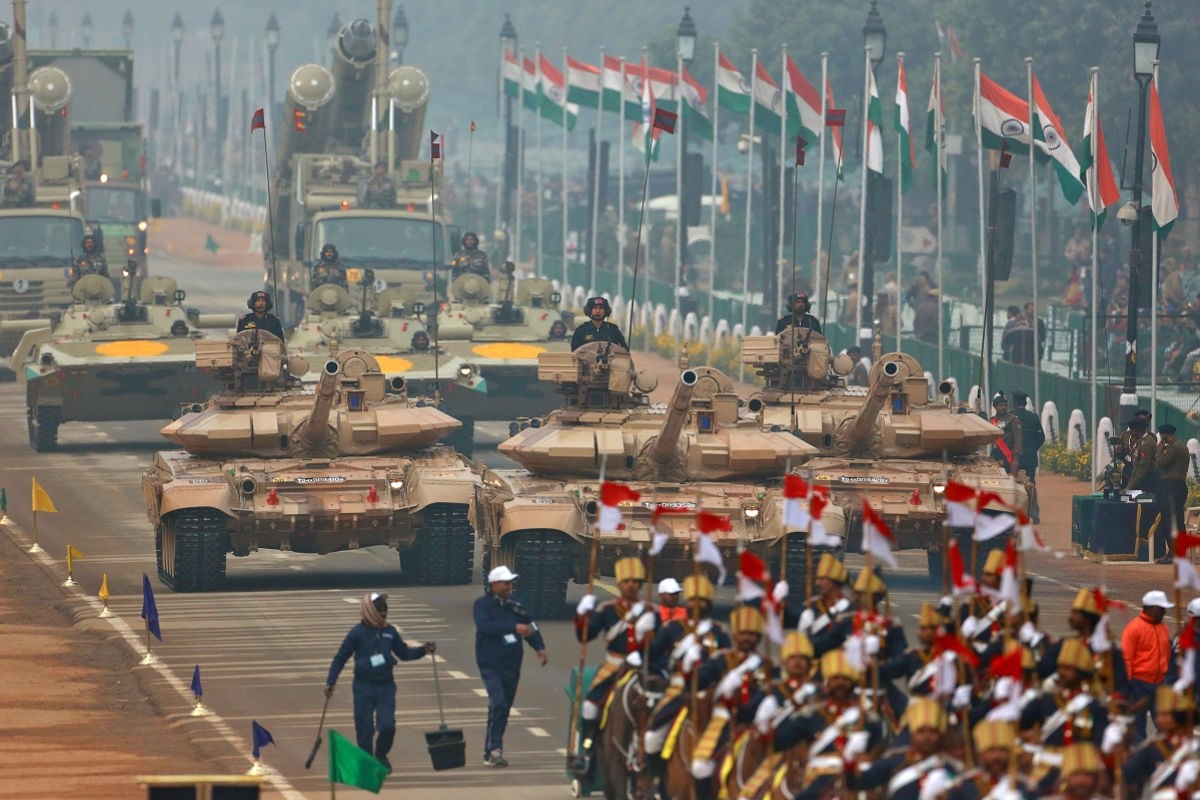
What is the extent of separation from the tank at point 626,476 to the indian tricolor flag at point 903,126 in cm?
1465

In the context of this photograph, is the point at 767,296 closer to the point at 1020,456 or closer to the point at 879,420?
the point at 1020,456

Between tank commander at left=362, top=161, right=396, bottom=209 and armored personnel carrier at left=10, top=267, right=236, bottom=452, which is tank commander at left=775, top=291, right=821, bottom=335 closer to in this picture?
armored personnel carrier at left=10, top=267, right=236, bottom=452

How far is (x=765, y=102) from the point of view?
49438 mm

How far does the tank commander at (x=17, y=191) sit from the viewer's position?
1845 inches

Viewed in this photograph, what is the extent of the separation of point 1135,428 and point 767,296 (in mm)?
24369

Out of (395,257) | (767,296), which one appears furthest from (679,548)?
(767,296)

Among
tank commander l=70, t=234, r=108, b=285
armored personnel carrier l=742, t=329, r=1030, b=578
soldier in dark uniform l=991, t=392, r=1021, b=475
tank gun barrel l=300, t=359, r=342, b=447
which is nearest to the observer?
tank gun barrel l=300, t=359, r=342, b=447

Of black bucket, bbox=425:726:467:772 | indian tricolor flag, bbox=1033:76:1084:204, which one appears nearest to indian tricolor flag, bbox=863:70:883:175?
indian tricolor flag, bbox=1033:76:1084:204

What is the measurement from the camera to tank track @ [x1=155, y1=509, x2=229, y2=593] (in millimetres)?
27031

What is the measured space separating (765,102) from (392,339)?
11.9 metres

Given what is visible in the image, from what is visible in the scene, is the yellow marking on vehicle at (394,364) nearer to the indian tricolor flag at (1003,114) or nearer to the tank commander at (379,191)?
the indian tricolor flag at (1003,114)

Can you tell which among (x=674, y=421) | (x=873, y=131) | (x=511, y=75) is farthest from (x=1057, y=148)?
(x=511, y=75)

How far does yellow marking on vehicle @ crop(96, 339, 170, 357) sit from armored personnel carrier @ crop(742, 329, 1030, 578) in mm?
9849

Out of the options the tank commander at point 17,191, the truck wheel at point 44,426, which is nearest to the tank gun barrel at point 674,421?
the truck wheel at point 44,426
